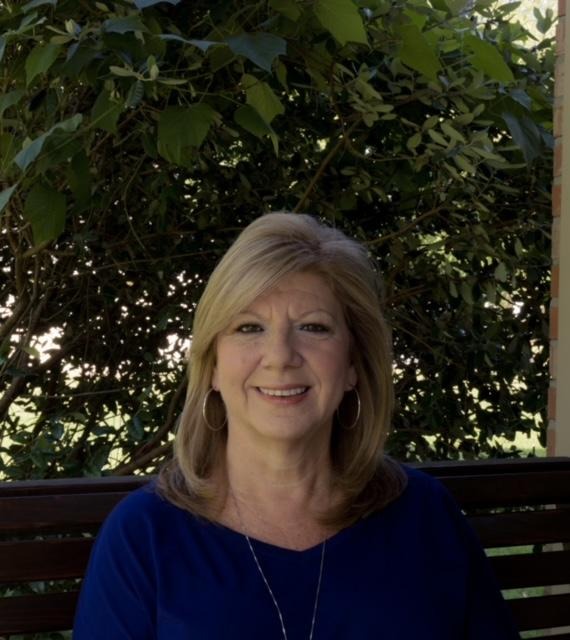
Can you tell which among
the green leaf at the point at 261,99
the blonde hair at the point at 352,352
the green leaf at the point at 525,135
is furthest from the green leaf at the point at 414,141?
the blonde hair at the point at 352,352

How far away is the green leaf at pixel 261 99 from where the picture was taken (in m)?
2.86

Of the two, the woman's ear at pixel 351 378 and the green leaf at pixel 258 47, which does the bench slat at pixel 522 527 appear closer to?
the woman's ear at pixel 351 378

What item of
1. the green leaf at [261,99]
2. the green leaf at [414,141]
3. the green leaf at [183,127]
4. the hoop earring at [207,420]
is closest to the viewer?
the hoop earring at [207,420]

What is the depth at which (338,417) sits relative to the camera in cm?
236

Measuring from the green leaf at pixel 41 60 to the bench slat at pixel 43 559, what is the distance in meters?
1.00

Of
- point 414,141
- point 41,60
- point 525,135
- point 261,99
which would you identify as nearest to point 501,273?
point 414,141

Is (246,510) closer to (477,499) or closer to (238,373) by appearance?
(238,373)

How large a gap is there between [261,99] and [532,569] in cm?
135

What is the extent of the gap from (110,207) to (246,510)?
2552 mm

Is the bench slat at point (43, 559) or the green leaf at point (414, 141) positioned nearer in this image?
the bench slat at point (43, 559)

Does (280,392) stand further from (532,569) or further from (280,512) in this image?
(532,569)

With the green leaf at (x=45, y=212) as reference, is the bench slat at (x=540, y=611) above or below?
below

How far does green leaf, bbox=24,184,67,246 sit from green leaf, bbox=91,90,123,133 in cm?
20

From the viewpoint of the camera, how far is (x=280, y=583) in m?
2.08
